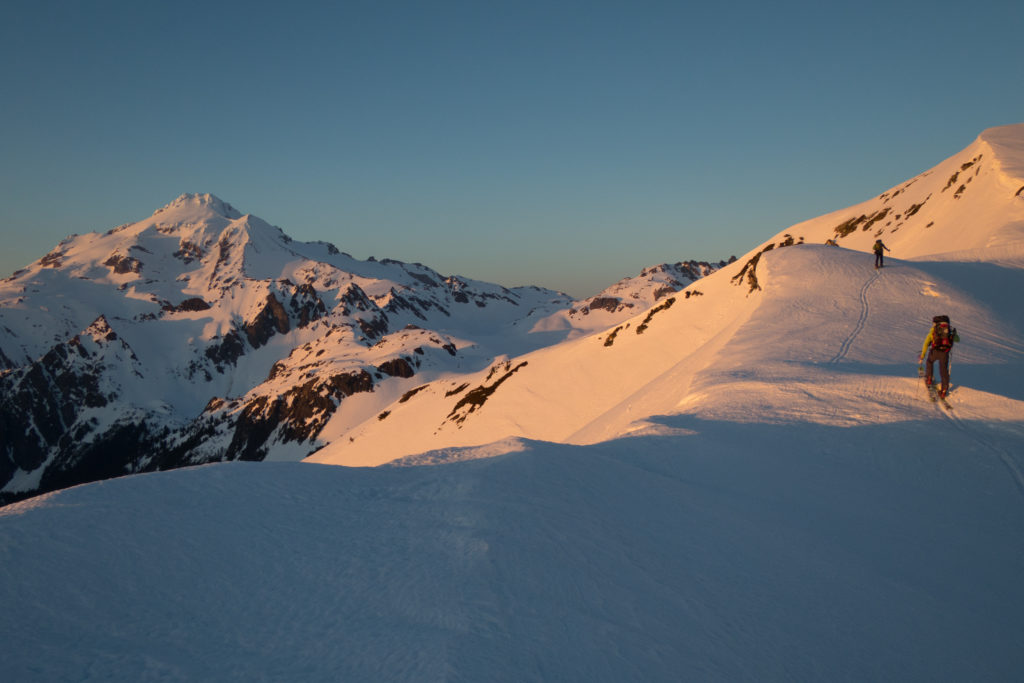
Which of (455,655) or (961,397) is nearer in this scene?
(455,655)

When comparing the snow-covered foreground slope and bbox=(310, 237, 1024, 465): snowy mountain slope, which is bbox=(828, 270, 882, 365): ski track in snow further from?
the snow-covered foreground slope

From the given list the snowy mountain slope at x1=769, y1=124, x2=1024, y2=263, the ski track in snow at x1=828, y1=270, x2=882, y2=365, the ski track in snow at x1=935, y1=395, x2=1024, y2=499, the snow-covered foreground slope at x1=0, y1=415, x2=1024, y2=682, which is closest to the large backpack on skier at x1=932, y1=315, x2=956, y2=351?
the ski track in snow at x1=935, y1=395, x2=1024, y2=499

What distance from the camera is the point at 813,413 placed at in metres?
12.5

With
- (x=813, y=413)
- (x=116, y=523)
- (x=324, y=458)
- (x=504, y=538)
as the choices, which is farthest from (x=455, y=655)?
(x=324, y=458)

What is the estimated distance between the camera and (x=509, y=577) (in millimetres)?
5570

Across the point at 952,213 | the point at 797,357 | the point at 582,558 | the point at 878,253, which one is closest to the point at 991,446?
the point at 797,357

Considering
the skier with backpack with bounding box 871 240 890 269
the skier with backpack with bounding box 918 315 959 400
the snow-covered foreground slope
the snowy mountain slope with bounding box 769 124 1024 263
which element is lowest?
the snow-covered foreground slope

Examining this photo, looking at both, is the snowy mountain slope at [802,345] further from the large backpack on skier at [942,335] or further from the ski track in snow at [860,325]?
the large backpack on skier at [942,335]

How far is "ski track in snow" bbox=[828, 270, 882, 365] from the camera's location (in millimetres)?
16906

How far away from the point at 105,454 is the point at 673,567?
259 m

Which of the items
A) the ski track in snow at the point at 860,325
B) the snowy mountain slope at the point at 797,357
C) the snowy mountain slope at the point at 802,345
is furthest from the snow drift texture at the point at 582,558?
the ski track in snow at the point at 860,325

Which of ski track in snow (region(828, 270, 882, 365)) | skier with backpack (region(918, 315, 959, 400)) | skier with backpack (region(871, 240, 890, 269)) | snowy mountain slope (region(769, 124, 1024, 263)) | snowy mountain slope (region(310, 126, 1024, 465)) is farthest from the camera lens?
snowy mountain slope (region(769, 124, 1024, 263))

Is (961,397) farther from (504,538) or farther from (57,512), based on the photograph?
(57,512)

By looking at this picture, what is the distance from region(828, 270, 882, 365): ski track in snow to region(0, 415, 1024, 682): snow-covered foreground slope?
26.0 ft
